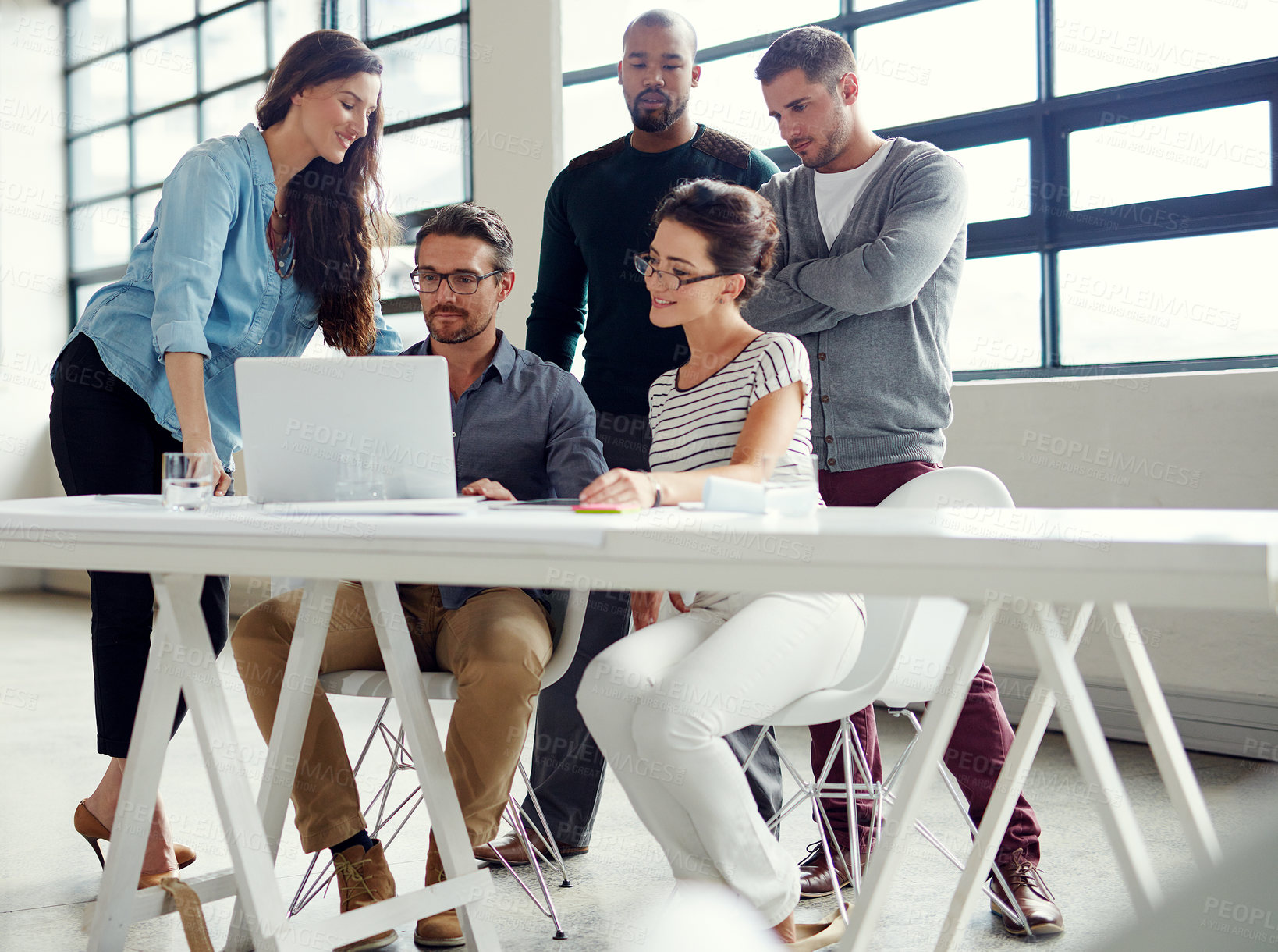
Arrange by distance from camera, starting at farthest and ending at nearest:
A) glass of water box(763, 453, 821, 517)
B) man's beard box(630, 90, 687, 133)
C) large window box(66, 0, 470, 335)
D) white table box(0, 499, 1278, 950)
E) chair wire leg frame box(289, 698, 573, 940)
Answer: large window box(66, 0, 470, 335)
man's beard box(630, 90, 687, 133)
chair wire leg frame box(289, 698, 573, 940)
glass of water box(763, 453, 821, 517)
white table box(0, 499, 1278, 950)

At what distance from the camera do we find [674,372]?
1882mm

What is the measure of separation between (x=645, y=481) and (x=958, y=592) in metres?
0.49

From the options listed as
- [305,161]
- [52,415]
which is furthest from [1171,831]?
[52,415]

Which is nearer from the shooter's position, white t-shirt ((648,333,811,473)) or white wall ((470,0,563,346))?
white t-shirt ((648,333,811,473))

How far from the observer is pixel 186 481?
60.9 inches

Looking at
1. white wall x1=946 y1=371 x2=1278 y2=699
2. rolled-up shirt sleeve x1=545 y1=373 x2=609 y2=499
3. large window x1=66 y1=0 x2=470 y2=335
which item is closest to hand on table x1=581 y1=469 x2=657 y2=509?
rolled-up shirt sleeve x1=545 y1=373 x2=609 y2=499

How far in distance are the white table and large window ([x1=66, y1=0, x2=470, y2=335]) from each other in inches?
136

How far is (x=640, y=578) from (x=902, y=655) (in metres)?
0.84

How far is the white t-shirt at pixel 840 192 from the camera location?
2.06 m

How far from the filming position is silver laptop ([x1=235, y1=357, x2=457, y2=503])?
4.70 feet

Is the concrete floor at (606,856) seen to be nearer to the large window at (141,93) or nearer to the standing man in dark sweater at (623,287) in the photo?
the standing man in dark sweater at (623,287)

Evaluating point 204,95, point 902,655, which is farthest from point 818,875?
point 204,95

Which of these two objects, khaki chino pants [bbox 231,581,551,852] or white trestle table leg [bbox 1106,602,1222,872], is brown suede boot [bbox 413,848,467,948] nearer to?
A: khaki chino pants [bbox 231,581,551,852]

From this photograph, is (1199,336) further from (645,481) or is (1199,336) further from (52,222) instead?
(52,222)
